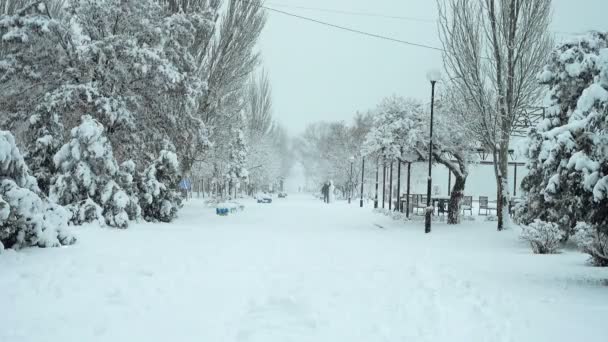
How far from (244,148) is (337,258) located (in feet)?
144

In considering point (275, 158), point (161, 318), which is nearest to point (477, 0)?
point (161, 318)

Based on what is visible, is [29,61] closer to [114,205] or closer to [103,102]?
[103,102]

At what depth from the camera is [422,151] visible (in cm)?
2088

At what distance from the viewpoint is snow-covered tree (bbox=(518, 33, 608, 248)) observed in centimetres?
673

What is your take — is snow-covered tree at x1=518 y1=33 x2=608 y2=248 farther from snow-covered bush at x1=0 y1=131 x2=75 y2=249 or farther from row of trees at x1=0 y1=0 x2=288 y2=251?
row of trees at x1=0 y1=0 x2=288 y2=251

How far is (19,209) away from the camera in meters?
8.02

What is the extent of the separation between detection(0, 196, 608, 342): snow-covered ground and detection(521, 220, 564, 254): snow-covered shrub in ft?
1.85

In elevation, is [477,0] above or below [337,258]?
above

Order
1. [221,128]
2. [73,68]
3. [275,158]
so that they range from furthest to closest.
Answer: [275,158], [221,128], [73,68]

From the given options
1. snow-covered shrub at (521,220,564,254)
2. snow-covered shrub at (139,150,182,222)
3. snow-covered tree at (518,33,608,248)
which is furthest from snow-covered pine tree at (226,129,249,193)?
snow-covered tree at (518,33,608,248)

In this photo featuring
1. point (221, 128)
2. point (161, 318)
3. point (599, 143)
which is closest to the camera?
point (161, 318)

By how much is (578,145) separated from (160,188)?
14294 mm

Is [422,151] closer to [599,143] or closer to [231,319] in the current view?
[599,143]

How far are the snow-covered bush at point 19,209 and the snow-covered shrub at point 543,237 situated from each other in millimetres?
10483
